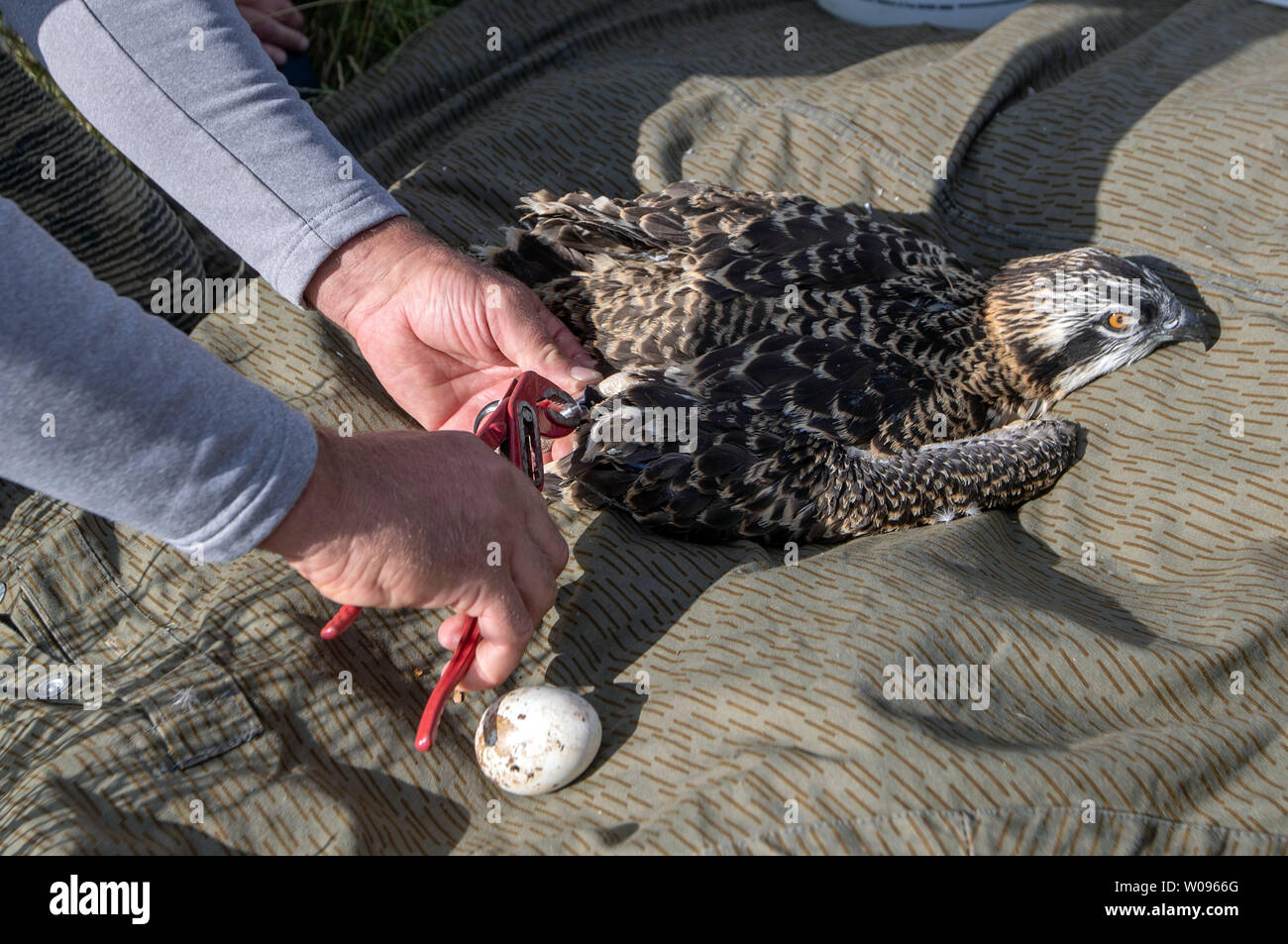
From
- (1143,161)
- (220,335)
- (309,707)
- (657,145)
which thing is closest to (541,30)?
(657,145)

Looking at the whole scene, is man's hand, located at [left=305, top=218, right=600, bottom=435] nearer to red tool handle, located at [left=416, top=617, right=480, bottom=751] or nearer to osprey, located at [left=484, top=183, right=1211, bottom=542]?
osprey, located at [left=484, top=183, right=1211, bottom=542]

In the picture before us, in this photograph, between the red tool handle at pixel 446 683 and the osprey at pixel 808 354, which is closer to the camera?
the red tool handle at pixel 446 683

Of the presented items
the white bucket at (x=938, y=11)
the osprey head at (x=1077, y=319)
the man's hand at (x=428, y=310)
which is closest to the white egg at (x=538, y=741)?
the man's hand at (x=428, y=310)

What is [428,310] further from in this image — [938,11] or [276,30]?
[938,11]

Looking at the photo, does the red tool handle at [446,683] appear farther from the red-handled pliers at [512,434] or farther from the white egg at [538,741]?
the white egg at [538,741]

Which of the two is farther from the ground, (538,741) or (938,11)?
(938,11)

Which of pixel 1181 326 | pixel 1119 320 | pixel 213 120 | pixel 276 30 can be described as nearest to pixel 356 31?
pixel 276 30

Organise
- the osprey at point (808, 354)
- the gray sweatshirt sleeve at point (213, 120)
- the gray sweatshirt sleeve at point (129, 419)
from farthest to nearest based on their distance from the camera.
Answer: the osprey at point (808, 354), the gray sweatshirt sleeve at point (213, 120), the gray sweatshirt sleeve at point (129, 419)
